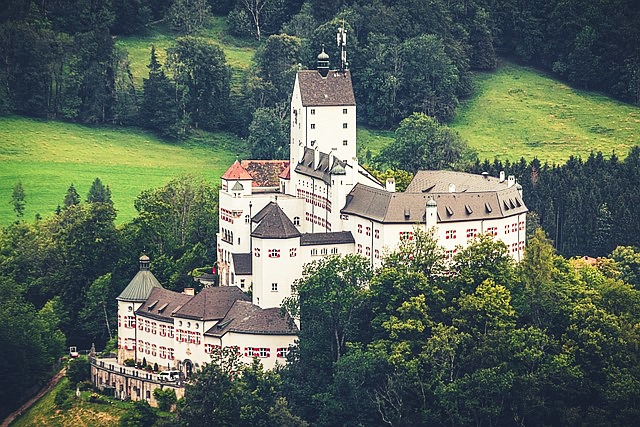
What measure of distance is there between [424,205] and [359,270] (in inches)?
249

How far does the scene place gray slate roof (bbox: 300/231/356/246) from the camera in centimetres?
14188

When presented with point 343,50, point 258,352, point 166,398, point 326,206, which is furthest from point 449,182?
point 166,398

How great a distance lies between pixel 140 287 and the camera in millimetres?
146375

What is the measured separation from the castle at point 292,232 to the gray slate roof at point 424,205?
0.07 metres

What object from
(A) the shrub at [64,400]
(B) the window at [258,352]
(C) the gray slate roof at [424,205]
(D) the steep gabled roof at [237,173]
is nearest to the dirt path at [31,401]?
(A) the shrub at [64,400]

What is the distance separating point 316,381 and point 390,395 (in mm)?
5941

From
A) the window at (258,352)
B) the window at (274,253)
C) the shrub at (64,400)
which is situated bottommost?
the shrub at (64,400)

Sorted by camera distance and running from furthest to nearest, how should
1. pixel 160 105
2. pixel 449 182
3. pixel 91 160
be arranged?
pixel 160 105 → pixel 91 160 → pixel 449 182

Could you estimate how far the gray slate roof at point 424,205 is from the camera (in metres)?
139

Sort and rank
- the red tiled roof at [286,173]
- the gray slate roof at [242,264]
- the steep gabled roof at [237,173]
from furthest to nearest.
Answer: the red tiled roof at [286,173] → the steep gabled roof at [237,173] → the gray slate roof at [242,264]

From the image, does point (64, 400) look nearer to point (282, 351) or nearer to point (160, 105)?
point (282, 351)

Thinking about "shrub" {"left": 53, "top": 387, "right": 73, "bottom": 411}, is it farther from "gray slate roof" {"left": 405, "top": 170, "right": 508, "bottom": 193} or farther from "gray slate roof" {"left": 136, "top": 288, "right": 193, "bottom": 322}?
"gray slate roof" {"left": 405, "top": 170, "right": 508, "bottom": 193}

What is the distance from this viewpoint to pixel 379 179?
6319 inches

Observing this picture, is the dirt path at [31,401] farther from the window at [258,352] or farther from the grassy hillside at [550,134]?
the grassy hillside at [550,134]
